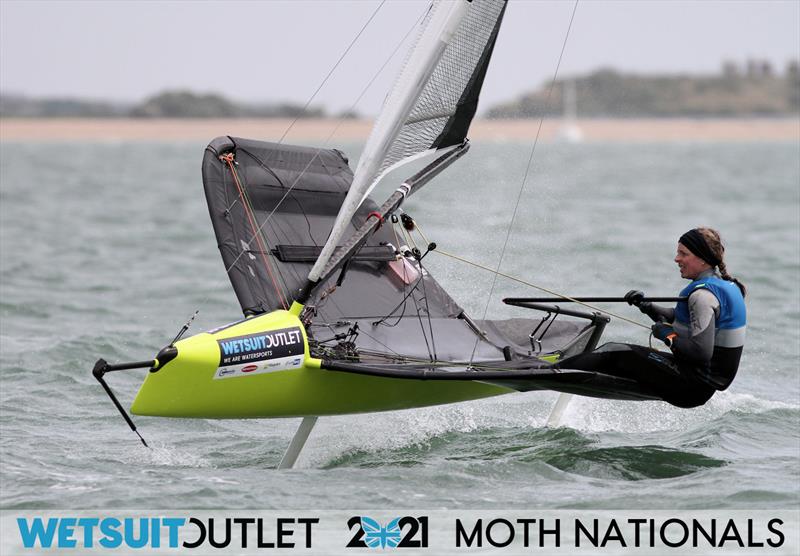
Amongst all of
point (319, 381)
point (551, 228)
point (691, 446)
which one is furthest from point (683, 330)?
point (551, 228)

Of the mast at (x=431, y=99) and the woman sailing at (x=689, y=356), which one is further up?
the mast at (x=431, y=99)

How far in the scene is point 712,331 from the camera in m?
5.35

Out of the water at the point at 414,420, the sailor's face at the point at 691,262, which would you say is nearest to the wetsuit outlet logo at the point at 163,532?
the water at the point at 414,420

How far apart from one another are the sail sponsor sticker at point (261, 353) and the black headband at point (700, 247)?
1.77 meters

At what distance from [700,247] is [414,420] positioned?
5.88ft

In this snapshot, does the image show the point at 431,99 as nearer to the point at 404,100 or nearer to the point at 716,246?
the point at 404,100

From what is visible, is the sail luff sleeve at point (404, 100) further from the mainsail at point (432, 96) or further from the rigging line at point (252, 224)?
the rigging line at point (252, 224)

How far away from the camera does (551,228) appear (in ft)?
52.2

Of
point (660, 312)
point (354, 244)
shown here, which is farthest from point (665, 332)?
point (354, 244)

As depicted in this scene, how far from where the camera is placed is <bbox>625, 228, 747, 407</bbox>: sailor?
5.37m

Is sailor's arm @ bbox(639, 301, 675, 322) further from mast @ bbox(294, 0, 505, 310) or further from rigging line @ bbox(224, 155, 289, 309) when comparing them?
rigging line @ bbox(224, 155, 289, 309)

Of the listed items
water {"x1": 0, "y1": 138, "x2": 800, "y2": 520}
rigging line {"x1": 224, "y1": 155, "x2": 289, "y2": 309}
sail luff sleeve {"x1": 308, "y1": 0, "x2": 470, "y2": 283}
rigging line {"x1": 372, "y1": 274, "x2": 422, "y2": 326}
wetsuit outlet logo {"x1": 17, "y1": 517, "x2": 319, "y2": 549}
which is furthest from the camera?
rigging line {"x1": 372, "y1": 274, "x2": 422, "y2": 326}

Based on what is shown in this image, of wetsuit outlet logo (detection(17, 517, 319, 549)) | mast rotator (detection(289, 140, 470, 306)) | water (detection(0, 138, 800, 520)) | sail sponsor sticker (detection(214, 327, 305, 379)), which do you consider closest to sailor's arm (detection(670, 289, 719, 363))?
water (detection(0, 138, 800, 520))

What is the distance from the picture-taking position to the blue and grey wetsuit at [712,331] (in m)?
5.35
